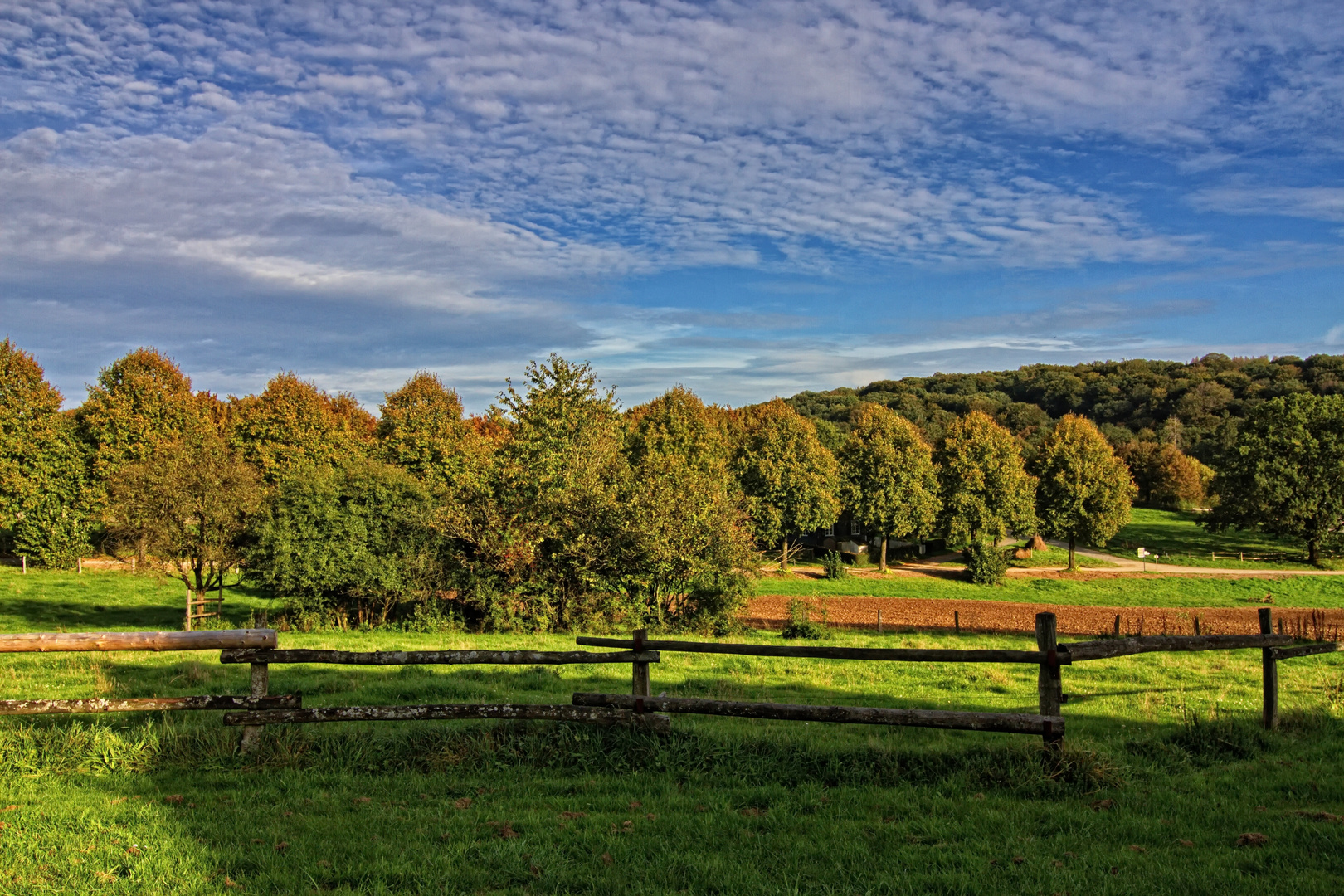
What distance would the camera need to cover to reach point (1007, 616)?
40.1 metres

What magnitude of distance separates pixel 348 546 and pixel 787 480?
118 feet

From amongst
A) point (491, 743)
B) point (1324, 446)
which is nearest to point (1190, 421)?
point (1324, 446)

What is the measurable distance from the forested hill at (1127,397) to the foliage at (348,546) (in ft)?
189

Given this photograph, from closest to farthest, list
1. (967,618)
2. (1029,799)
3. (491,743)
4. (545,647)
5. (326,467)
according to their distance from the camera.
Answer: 1. (1029,799)
2. (491,743)
3. (545,647)
4. (326,467)
5. (967,618)

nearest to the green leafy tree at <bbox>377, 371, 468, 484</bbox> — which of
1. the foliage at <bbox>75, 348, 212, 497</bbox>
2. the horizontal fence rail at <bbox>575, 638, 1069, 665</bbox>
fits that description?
the foliage at <bbox>75, 348, 212, 497</bbox>

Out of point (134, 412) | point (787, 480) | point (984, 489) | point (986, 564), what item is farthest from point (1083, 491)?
point (134, 412)

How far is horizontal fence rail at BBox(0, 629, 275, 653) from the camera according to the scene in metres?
7.41

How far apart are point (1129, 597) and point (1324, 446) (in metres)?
20.1

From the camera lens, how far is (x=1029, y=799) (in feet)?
22.4

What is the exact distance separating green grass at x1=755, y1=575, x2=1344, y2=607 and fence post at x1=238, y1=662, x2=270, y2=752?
3792cm

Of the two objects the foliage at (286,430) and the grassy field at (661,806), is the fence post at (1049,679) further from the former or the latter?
the foliage at (286,430)

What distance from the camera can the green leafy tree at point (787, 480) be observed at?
55969mm

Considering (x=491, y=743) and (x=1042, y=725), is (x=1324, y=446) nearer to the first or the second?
(x=1042, y=725)

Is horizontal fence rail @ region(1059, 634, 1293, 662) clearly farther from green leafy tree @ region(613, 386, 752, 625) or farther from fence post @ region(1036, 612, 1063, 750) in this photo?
green leafy tree @ region(613, 386, 752, 625)
